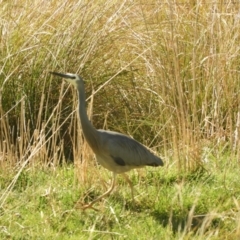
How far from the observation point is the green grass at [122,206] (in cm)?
533

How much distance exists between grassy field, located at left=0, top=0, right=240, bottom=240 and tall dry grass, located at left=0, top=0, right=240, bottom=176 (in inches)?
0.5

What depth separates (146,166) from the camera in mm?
6613

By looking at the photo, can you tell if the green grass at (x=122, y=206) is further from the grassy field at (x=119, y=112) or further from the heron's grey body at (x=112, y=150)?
the heron's grey body at (x=112, y=150)

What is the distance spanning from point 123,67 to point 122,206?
7.30ft

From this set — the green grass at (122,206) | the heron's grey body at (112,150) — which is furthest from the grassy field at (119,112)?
the heron's grey body at (112,150)

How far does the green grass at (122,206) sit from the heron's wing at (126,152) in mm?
206

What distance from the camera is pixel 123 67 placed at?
25.6 ft

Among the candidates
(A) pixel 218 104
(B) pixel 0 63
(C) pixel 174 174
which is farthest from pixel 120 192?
(B) pixel 0 63

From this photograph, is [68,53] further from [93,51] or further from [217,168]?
[217,168]

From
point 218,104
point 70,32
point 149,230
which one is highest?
point 70,32

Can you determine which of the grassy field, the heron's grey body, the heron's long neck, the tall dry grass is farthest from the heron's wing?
the tall dry grass

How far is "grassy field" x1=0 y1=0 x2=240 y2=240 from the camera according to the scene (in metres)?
5.69

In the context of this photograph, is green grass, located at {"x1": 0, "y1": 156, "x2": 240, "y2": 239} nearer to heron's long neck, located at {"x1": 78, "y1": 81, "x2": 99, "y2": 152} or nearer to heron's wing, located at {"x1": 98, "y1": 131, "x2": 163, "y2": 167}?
heron's wing, located at {"x1": 98, "y1": 131, "x2": 163, "y2": 167}

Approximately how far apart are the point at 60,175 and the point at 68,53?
164 cm
